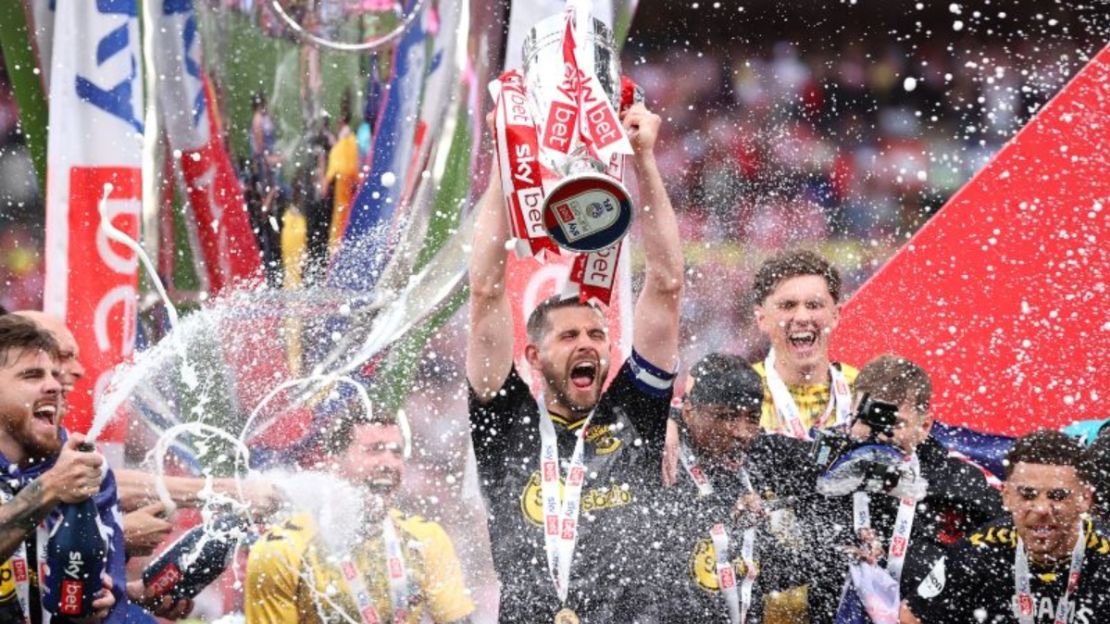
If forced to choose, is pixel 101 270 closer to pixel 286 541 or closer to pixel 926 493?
pixel 286 541

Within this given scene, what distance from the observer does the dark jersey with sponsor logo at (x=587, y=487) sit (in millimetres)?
3938

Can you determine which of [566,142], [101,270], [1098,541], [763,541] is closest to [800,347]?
[763,541]

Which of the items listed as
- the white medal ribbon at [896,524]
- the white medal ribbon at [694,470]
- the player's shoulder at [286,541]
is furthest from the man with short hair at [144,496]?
the white medal ribbon at [896,524]

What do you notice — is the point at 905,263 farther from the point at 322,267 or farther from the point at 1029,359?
the point at 322,267

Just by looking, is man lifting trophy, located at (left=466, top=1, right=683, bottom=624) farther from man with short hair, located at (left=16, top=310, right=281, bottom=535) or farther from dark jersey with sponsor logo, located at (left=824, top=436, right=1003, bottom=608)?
man with short hair, located at (left=16, top=310, right=281, bottom=535)

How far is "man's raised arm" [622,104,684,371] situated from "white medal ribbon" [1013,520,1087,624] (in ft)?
3.73

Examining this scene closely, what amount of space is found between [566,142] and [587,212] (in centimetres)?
18

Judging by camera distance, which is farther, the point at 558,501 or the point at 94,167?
the point at 94,167

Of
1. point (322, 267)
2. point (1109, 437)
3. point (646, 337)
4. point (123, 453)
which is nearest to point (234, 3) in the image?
point (322, 267)

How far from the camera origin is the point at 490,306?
155 inches

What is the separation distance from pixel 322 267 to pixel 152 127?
2.97ft

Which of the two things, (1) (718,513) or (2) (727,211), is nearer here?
(1) (718,513)

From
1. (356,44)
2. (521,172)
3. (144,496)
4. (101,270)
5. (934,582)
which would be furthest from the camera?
(356,44)

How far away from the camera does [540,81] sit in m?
3.85
